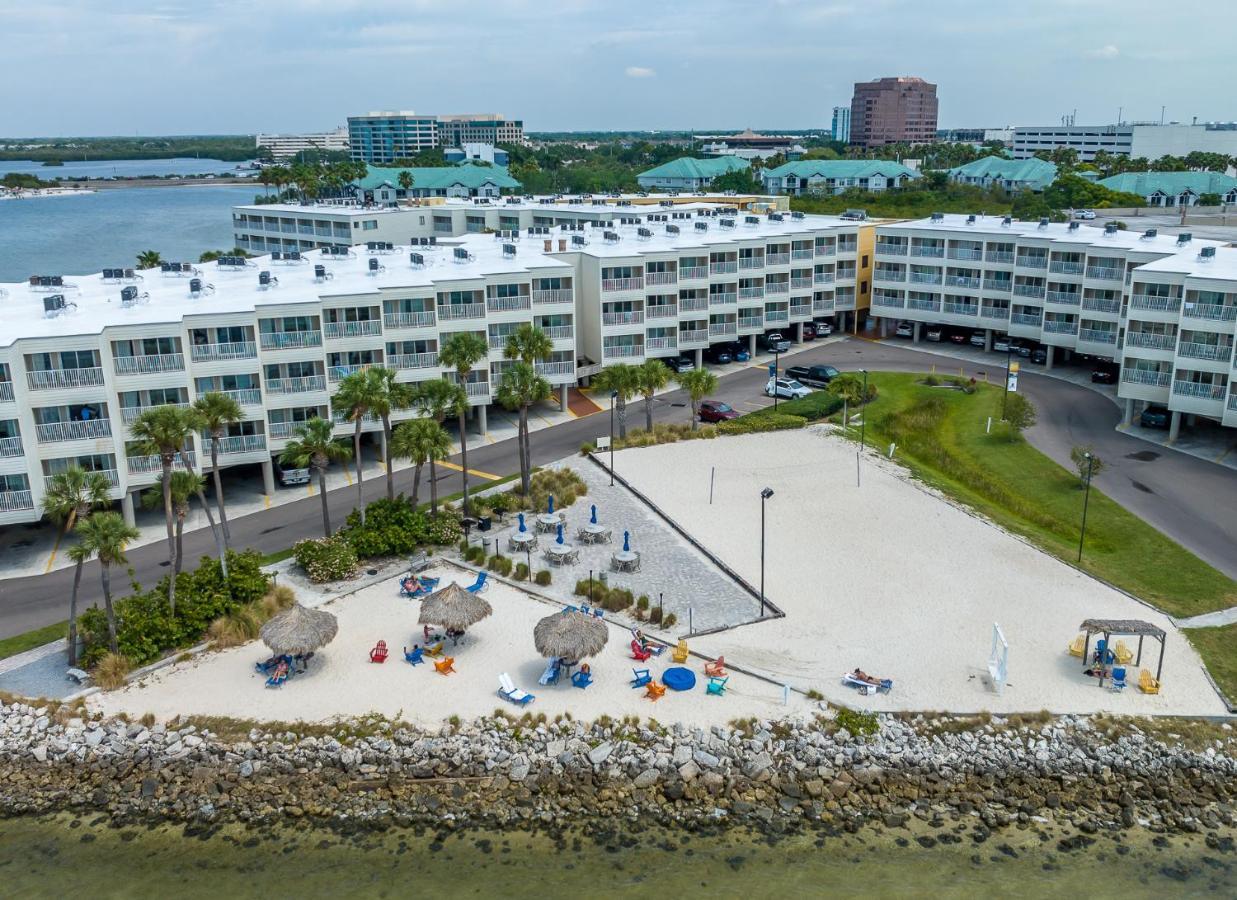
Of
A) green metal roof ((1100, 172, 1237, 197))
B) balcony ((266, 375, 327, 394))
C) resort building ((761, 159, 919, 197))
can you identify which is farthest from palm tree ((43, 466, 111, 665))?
green metal roof ((1100, 172, 1237, 197))

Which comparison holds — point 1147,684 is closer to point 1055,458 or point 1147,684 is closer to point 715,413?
point 1055,458

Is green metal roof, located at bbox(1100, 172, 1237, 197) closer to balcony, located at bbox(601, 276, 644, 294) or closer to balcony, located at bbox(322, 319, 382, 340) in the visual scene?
balcony, located at bbox(601, 276, 644, 294)

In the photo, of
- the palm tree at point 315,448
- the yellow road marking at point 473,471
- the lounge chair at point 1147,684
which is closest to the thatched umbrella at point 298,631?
the palm tree at point 315,448

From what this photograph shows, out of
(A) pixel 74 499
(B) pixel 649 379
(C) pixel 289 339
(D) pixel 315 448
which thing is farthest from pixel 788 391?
(A) pixel 74 499

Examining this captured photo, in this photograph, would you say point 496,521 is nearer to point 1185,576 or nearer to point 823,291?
point 1185,576

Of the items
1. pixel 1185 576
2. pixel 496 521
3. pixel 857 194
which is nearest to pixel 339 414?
pixel 496 521
